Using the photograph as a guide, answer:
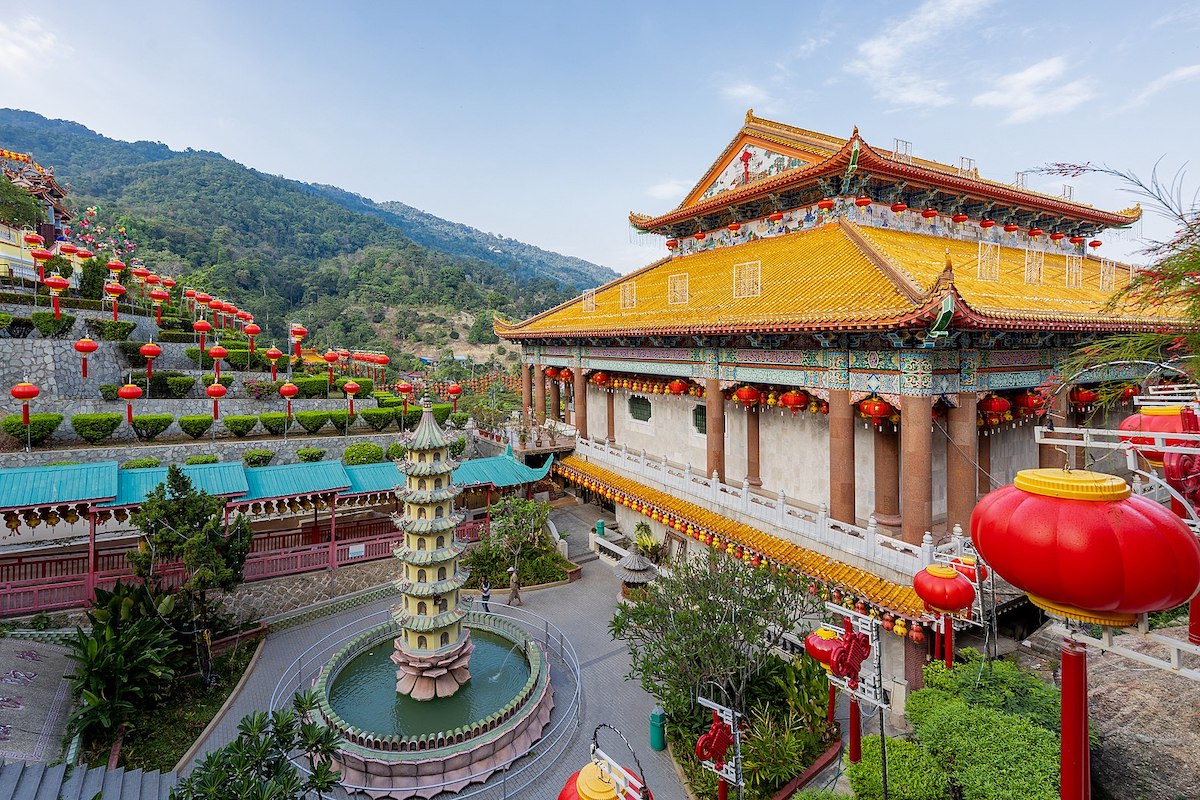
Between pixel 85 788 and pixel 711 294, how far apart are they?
55.1 feet

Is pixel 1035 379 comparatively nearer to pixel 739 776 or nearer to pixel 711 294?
pixel 711 294

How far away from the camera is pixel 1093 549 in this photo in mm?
3045

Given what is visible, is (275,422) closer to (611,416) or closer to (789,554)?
(611,416)

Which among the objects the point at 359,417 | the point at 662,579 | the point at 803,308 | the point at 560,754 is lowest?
the point at 560,754

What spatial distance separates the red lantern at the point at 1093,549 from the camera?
9.80 feet

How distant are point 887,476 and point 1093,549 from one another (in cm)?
1124

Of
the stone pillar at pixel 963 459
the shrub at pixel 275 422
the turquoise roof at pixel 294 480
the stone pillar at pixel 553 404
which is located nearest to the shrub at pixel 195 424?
the shrub at pixel 275 422

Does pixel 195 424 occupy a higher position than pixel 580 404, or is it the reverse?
pixel 580 404

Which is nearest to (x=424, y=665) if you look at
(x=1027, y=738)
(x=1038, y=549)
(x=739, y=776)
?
(x=739, y=776)

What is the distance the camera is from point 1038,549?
3.23 metres

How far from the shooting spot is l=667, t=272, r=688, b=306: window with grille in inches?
734

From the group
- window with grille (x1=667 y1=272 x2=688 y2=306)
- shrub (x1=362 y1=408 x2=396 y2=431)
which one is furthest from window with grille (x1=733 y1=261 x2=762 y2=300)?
shrub (x1=362 y1=408 x2=396 y2=431)

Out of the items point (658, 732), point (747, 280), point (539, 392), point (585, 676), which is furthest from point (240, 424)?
point (658, 732)

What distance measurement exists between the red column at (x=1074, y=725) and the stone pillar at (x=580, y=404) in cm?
2016
